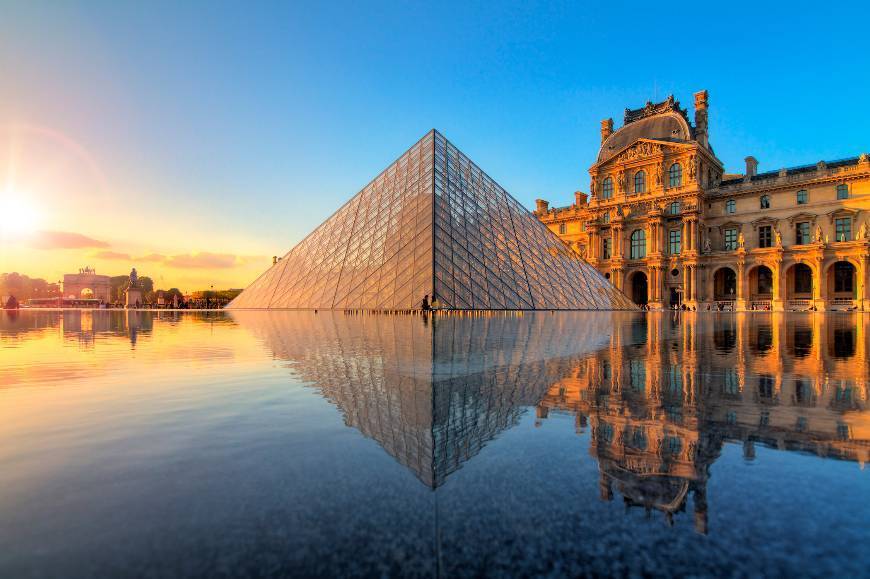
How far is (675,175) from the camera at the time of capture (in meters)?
50.2

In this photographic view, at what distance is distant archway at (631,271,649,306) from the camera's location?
5425 cm

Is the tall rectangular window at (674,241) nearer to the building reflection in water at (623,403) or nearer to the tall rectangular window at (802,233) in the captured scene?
the tall rectangular window at (802,233)

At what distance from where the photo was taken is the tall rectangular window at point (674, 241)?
1970 inches

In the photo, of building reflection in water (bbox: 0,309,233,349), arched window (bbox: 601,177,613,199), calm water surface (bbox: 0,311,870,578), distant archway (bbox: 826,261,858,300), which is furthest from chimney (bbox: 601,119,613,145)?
calm water surface (bbox: 0,311,870,578)

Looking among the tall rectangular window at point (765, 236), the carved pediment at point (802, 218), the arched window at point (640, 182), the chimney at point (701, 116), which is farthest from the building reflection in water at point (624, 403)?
the chimney at point (701, 116)

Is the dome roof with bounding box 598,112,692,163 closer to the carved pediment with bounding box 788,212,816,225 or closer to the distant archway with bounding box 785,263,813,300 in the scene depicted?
the carved pediment with bounding box 788,212,816,225

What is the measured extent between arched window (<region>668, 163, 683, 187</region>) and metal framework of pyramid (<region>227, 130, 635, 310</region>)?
22154 mm

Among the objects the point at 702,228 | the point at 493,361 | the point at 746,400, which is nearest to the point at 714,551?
the point at 746,400

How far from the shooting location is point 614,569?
1.52m

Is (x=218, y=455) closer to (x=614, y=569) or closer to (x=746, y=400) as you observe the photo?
(x=614, y=569)

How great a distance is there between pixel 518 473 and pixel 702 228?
181 feet

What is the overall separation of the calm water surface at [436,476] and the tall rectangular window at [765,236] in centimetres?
5059

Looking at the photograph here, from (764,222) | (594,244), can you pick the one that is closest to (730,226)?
(764,222)

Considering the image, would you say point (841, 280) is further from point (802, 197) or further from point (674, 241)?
point (674, 241)
